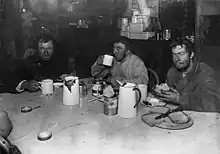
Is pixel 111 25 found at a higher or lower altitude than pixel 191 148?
higher

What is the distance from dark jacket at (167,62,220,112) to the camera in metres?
1.16

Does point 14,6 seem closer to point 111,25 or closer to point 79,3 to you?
point 79,3

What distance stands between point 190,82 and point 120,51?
0.60 meters

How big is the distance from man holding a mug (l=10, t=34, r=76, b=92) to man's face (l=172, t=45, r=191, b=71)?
2.87 feet

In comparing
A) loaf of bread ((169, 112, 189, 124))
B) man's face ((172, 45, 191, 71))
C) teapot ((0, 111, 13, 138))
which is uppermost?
man's face ((172, 45, 191, 71))

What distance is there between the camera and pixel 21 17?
1.57 meters

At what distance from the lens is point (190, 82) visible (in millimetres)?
1344

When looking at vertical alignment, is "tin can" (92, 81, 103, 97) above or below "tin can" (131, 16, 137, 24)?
below

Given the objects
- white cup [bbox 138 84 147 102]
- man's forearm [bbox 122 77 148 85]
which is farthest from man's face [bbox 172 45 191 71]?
white cup [bbox 138 84 147 102]

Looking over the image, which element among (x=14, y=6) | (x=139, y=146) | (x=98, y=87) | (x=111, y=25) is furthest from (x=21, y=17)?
(x=139, y=146)

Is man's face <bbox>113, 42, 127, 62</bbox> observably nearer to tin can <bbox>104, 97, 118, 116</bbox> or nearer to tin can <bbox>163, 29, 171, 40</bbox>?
tin can <bbox>163, 29, 171, 40</bbox>

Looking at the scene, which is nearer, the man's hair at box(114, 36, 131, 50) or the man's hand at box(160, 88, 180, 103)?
the man's hand at box(160, 88, 180, 103)

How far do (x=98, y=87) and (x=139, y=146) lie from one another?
0.57m

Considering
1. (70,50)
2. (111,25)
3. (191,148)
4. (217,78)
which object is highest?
(111,25)
